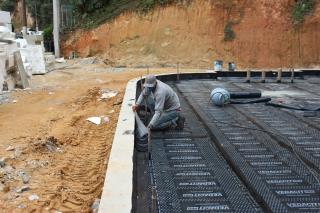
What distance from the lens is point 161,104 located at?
21.5 feet

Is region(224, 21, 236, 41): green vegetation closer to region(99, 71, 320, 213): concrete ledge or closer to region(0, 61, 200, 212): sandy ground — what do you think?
region(0, 61, 200, 212): sandy ground

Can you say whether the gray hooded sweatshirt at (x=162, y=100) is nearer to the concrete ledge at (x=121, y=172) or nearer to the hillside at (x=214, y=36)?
the concrete ledge at (x=121, y=172)

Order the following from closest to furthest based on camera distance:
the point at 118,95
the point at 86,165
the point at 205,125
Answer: the point at 86,165 < the point at 205,125 < the point at 118,95

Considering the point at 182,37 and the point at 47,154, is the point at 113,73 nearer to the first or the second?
the point at 182,37

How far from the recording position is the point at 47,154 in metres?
6.85

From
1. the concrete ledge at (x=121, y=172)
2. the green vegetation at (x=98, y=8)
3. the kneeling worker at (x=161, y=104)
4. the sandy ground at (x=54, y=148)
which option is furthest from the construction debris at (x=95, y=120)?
the green vegetation at (x=98, y=8)

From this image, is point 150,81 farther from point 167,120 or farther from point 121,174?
point 121,174

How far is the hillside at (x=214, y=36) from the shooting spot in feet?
70.9

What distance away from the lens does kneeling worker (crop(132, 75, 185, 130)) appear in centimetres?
655

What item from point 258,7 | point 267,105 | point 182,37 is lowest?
point 267,105

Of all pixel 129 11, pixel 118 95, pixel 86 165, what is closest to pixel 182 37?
pixel 129 11

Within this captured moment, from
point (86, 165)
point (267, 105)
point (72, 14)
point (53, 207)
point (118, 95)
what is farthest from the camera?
point (72, 14)

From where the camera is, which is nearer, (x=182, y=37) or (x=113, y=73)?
(x=113, y=73)

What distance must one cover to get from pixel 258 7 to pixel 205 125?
16.9 m
